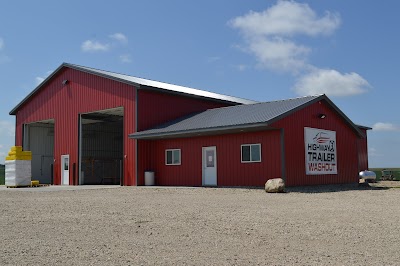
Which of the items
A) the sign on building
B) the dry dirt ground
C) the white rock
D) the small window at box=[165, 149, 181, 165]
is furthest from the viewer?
the small window at box=[165, 149, 181, 165]

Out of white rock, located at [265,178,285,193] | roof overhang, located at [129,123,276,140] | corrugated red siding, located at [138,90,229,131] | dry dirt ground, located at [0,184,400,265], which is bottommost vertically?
dry dirt ground, located at [0,184,400,265]

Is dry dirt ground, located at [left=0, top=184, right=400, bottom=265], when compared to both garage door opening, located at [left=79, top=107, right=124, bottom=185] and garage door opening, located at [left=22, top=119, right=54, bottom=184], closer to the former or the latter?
garage door opening, located at [left=79, top=107, right=124, bottom=185]

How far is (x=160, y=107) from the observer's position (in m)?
27.4

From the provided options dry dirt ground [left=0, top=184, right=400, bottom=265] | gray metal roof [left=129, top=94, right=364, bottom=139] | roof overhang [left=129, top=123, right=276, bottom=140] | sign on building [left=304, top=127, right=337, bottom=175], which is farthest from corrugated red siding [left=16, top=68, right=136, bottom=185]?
dry dirt ground [left=0, top=184, right=400, bottom=265]

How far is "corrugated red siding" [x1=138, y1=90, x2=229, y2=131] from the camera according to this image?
26422mm

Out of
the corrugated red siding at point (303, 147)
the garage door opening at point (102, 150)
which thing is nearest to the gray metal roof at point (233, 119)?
the corrugated red siding at point (303, 147)

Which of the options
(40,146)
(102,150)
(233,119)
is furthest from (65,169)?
(233,119)

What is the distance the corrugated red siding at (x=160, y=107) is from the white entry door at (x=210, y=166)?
468 cm

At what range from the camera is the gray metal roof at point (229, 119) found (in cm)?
2067

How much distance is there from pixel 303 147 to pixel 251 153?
282cm

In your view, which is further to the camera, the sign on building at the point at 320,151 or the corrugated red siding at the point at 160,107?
the corrugated red siding at the point at 160,107

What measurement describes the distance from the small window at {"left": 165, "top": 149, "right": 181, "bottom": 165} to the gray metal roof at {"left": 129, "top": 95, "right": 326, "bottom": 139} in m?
1.39

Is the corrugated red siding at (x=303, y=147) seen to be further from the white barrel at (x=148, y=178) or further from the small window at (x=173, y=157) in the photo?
the white barrel at (x=148, y=178)

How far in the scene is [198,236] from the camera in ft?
26.8
